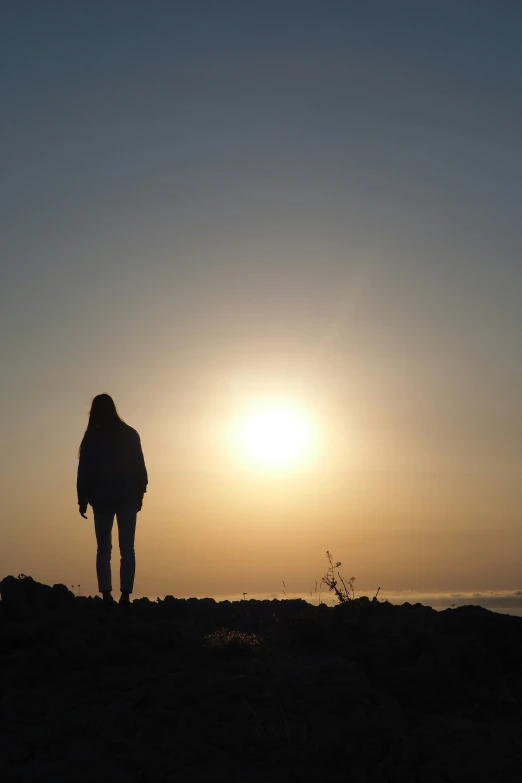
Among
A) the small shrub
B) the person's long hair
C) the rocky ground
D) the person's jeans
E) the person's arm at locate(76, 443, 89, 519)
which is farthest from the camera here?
the person's long hair

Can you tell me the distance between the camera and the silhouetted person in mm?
11781

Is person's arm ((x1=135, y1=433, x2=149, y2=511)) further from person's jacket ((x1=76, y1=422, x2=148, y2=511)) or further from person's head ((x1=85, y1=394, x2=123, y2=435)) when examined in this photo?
person's head ((x1=85, y1=394, x2=123, y2=435))

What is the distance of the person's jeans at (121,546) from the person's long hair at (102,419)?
3.89ft

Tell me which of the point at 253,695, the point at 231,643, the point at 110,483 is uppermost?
the point at 110,483

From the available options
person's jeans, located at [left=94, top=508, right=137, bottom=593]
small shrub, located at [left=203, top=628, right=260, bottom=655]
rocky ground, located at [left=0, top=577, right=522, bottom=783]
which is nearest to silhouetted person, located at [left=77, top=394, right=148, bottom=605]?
person's jeans, located at [left=94, top=508, right=137, bottom=593]

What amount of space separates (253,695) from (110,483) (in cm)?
444

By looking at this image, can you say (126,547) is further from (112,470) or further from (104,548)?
(112,470)

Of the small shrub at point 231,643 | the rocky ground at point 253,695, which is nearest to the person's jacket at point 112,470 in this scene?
the rocky ground at point 253,695

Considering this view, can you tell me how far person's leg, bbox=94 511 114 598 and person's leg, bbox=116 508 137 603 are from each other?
18cm

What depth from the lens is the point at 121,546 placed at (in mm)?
11867

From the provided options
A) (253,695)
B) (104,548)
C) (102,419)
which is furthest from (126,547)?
(253,695)

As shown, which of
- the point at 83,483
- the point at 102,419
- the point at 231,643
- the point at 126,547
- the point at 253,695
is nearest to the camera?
the point at 253,695

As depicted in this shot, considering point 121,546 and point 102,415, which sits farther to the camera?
point 102,415

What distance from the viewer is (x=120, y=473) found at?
11.8m
